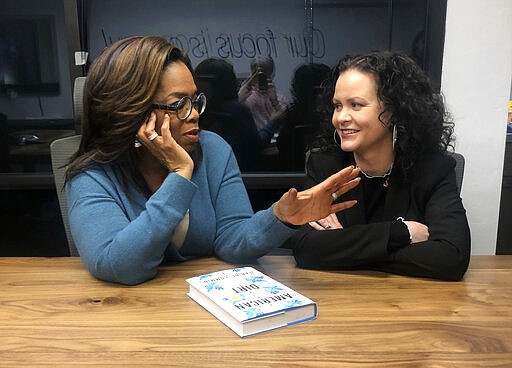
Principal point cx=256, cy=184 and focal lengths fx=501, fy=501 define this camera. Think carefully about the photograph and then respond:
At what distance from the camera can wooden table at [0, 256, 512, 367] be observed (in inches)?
33.2

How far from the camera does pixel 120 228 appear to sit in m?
1.24

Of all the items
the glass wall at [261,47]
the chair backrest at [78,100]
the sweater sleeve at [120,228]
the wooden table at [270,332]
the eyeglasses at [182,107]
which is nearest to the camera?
the wooden table at [270,332]

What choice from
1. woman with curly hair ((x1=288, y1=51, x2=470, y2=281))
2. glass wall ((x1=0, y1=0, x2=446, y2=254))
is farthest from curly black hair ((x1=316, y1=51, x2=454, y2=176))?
glass wall ((x1=0, y1=0, x2=446, y2=254))

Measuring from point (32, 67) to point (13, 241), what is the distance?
118cm

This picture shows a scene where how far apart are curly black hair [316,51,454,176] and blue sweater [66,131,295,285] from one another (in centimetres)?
47

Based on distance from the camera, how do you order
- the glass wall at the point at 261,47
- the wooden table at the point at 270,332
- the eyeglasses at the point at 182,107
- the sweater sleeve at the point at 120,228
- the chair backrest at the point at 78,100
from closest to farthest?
the wooden table at the point at 270,332 → the sweater sleeve at the point at 120,228 → the eyeglasses at the point at 182,107 → the chair backrest at the point at 78,100 → the glass wall at the point at 261,47

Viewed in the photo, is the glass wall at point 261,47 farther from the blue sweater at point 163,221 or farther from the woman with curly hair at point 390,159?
the blue sweater at point 163,221

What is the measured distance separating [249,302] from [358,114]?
2.57ft

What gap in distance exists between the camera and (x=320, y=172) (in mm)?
1638

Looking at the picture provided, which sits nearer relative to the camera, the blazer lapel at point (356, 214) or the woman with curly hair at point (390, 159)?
the woman with curly hair at point (390, 159)

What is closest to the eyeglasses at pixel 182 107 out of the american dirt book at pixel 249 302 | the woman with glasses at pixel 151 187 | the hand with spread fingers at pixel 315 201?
the woman with glasses at pixel 151 187

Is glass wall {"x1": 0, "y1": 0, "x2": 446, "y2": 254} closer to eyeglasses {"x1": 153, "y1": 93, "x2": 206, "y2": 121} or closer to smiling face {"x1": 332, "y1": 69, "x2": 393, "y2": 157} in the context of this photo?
smiling face {"x1": 332, "y1": 69, "x2": 393, "y2": 157}

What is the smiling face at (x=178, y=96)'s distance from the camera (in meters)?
1.35

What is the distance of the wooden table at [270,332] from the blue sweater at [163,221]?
7 cm
